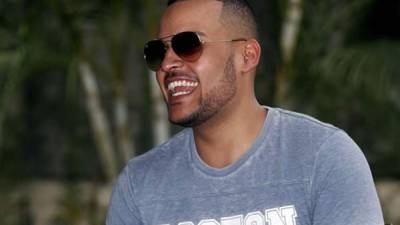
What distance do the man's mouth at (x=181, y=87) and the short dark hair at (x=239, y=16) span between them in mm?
225

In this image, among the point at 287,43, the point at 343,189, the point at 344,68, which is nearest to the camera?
the point at 343,189

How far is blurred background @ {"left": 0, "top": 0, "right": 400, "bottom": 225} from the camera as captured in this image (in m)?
4.42

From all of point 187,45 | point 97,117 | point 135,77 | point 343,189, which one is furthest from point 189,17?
point 135,77

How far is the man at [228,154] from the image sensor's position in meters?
2.37

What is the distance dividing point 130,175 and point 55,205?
12.0 feet

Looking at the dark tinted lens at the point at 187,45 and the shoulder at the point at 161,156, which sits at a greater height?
the dark tinted lens at the point at 187,45

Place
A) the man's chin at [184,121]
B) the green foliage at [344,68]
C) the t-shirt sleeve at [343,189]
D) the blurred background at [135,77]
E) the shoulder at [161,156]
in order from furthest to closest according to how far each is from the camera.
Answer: the blurred background at [135,77]
the green foliage at [344,68]
the shoulder at [161,156]
the man's chin at [184,121]
the t-shirt sleeve at [343,189]

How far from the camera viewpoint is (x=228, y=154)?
2576 mm

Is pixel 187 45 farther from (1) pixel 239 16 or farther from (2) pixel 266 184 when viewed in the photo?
(2) pixel 266 184

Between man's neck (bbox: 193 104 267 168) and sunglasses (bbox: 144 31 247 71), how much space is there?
190mm

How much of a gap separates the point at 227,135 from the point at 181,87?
7.8 inches

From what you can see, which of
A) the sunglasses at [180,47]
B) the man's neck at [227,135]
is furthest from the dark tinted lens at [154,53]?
the man's neck at [227,135]

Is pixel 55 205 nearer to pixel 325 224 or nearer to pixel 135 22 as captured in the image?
pixel 135 22

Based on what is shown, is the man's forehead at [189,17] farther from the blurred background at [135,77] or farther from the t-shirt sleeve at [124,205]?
the blurred background at [135,77]
